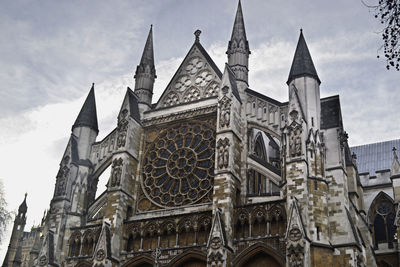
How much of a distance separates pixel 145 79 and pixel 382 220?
16195mm

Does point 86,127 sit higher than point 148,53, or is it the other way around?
point 148,53

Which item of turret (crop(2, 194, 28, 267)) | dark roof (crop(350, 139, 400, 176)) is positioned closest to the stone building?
dark roof (crop(350, 139, 400, 176))

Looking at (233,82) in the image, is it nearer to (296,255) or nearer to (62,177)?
(296,255)

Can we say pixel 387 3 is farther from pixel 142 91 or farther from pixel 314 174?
pixel 142 91

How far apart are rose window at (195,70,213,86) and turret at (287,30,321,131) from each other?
504cm

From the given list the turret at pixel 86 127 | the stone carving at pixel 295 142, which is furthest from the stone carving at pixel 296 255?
the turret at pixel 86 127

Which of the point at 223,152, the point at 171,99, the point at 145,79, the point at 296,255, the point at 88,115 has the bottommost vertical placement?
the point at 296,255

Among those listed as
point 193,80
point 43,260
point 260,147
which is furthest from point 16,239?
point 260,147

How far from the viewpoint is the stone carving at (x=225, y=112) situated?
857 inches

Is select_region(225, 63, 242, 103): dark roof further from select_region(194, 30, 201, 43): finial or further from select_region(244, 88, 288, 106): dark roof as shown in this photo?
select_region(194, 30, 201, 43): finial

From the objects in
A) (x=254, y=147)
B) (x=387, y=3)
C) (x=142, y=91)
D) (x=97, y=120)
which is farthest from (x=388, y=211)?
(x=387, y=3)

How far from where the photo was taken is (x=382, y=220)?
2905 cm

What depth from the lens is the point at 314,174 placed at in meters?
19.0

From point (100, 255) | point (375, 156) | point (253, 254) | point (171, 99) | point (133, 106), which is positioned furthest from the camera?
point (375, 156)
